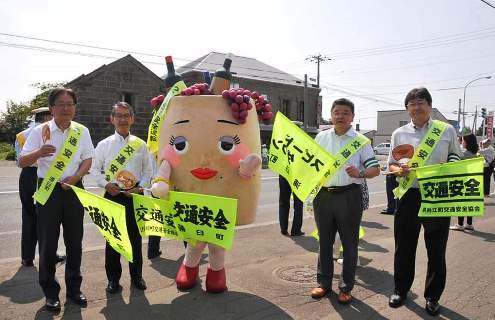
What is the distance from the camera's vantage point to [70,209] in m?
3.70

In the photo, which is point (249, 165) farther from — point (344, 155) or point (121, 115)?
point (121, 115)

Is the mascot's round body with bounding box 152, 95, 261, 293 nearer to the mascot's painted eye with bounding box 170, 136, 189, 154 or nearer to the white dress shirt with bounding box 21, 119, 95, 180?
the mascot's painted eye with bounding box 170, 136, 189, 154

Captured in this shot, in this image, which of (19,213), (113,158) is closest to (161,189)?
(113,158)

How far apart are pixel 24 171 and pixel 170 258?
2.07 metres

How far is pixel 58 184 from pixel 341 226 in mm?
2605

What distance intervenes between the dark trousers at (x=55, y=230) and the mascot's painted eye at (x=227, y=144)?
1.40 m

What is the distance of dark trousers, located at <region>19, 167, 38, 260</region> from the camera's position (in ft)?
16.0

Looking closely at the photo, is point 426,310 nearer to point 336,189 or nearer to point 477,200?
point 477,200

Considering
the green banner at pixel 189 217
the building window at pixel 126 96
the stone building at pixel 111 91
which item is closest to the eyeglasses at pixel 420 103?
the green banner at pixel 189 217

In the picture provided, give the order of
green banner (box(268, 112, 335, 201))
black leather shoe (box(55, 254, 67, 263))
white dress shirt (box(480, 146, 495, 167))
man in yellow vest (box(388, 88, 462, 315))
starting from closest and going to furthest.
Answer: green banner (box(268, 112, 335, 201))
man in yellow vest (box(388, 88, 462, 315))
black leather shoe (box(55, 254, 67, 263))
white dress shirt (box(480, 146, 495, 167))

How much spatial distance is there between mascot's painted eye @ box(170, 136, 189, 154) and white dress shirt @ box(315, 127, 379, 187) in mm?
1352

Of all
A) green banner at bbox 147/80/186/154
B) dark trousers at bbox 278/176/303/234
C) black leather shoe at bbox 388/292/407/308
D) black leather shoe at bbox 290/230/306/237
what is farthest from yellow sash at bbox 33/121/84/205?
black leather shoe at bbox 290/230/306/237

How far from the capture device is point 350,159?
3.90m

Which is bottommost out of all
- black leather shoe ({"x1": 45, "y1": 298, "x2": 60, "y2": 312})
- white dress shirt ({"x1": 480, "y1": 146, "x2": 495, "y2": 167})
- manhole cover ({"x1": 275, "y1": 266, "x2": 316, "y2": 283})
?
manhole cover ({"x1": 275, "y1": 266, "x2": 316, "y2": 283})
